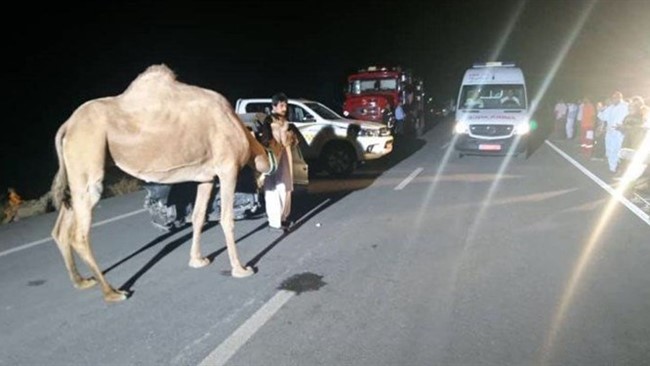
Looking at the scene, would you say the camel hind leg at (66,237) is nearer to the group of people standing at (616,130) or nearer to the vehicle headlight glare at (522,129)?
the group of people standing at (616,130)

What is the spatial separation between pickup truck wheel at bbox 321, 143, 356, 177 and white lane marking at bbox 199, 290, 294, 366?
855cm

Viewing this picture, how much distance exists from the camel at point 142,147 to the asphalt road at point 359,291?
592 millimetres

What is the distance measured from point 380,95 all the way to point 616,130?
35.8 feet

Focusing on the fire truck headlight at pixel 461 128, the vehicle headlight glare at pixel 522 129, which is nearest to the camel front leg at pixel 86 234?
the fire truck headlight at pixel 461 128

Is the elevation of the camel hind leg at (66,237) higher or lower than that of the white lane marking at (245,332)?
higher

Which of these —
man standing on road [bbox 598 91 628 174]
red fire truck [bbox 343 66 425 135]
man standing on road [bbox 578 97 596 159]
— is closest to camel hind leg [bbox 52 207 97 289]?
man standing on road [bbox 598 91 628 174]

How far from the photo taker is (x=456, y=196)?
35.9ft

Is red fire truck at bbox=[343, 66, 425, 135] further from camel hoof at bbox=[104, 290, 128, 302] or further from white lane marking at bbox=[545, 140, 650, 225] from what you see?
camel hoof at bbox=[104, 290, 128, 302]

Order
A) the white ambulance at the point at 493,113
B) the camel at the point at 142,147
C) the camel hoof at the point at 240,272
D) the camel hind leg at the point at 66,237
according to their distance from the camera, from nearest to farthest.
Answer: the camel at the point at 142,147 < the camel hind leg at the point at 66,237 < the camel hoof at the point at 240,272 < the white ambulance at the point at 493,113

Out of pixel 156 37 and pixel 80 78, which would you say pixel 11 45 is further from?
pixel 156 37

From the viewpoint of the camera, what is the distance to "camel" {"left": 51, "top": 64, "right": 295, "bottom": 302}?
543 centimetres

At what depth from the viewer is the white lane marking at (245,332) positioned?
4363 mm

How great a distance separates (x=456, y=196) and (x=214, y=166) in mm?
6063

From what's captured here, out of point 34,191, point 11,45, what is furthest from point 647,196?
point 11,45
